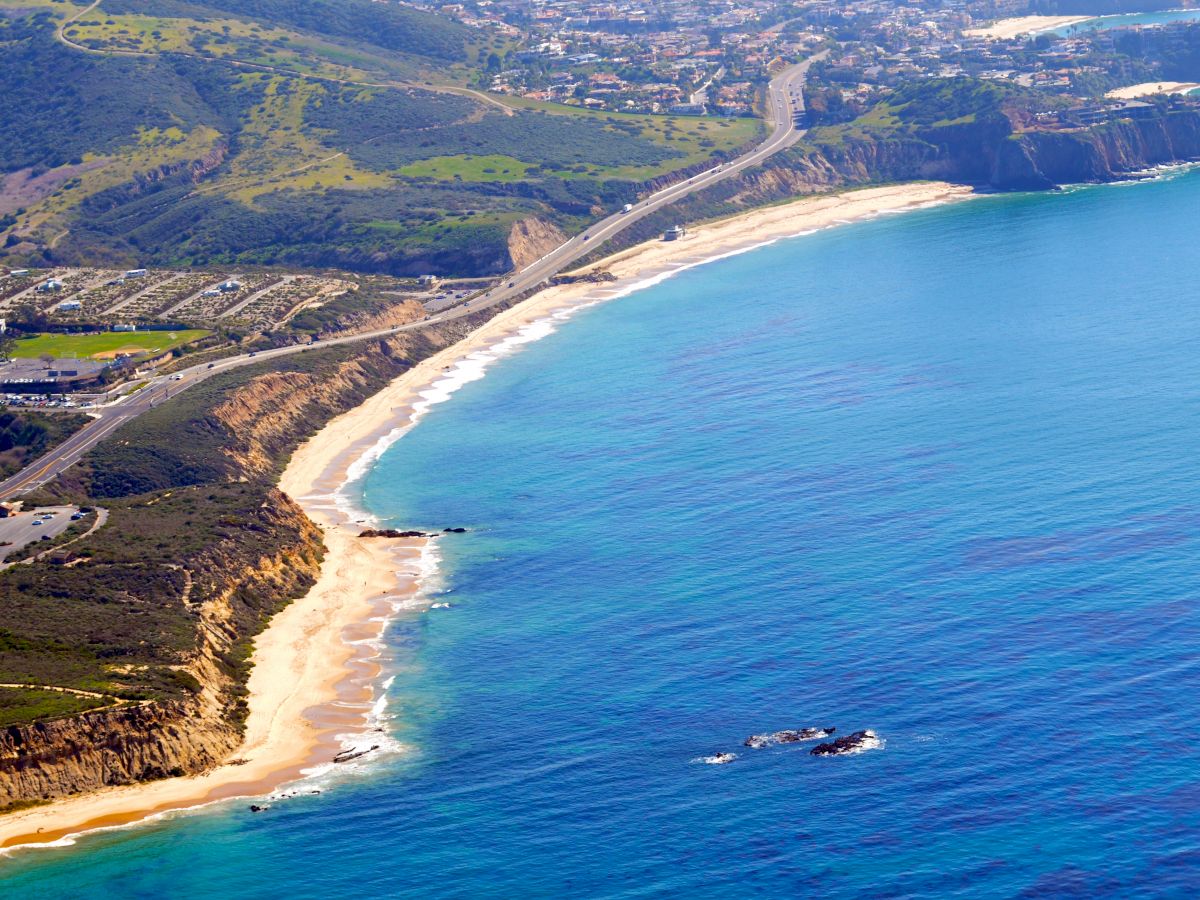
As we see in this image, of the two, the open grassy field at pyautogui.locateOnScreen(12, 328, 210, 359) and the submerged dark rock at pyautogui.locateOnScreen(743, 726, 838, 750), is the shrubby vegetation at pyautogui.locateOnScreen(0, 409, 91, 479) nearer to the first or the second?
the open grassy field at pyautogui.locateOnScreen(12, 328, 210, 359)

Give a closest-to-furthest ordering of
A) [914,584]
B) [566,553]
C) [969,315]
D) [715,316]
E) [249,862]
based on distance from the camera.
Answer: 1. [249,862]
2. [914,584]
3. [566,553]
4. [969,315]
5. [715,316]

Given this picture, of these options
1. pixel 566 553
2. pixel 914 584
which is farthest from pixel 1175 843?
pixel 566 553

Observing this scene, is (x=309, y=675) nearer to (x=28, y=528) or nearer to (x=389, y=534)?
(x=389, y=534)

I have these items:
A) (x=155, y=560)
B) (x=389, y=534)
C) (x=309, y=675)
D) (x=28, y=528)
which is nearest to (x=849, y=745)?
(x=309, y=675)

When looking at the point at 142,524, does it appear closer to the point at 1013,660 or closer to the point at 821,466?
the point at 821,466

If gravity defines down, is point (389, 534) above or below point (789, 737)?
above

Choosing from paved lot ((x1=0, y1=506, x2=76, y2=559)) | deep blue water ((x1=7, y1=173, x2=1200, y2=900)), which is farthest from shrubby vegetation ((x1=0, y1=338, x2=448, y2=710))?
deep blue water ((x1=7, y1=173, x2=1200, y2=900))

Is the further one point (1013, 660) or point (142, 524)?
point (142, 524)
